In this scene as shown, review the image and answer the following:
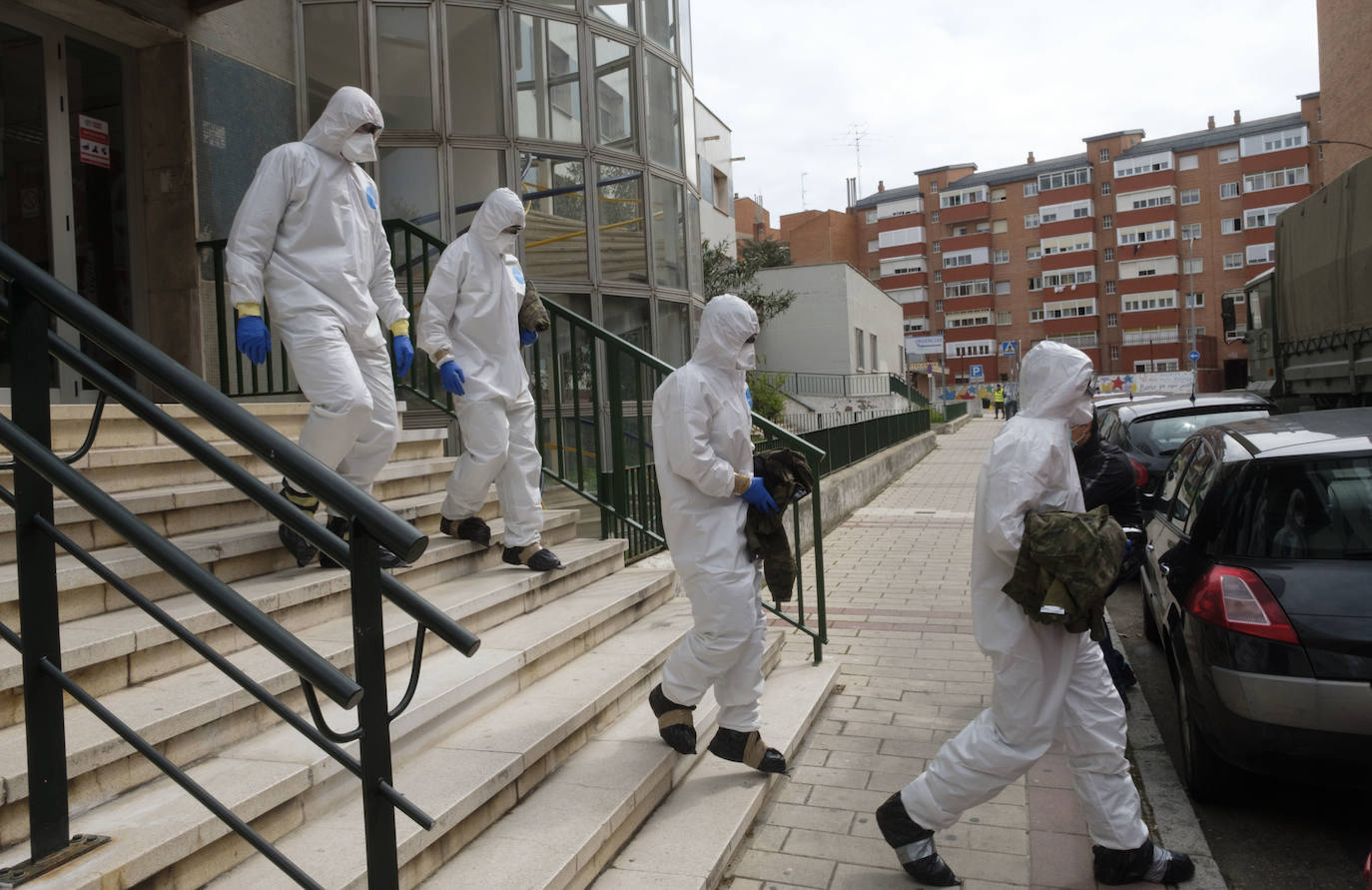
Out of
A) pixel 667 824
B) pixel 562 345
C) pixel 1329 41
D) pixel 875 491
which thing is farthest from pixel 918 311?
pixel 667 824

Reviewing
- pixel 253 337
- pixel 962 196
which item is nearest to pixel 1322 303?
pixel 253 337

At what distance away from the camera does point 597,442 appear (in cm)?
620

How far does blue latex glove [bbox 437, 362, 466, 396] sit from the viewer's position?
15.7 feet

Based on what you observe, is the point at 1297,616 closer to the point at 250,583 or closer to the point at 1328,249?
the point at 250,583

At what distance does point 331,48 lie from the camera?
27.6ft

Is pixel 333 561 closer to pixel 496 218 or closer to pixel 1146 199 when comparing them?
pixel 496 218

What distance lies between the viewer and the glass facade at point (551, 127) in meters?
8.62

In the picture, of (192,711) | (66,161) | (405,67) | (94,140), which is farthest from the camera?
(405,67)

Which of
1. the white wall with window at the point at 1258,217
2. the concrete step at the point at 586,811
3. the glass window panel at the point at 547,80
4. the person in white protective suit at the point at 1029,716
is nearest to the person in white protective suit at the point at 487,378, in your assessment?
the concrete step at the point at 586,811

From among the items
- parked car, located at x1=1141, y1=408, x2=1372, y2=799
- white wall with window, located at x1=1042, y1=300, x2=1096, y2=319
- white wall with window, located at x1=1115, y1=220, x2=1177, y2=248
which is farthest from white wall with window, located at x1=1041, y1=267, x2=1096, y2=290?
parked car, located at x1=1141, y1=408, x2=1372, y2=799

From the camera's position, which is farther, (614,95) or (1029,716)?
(614,95)

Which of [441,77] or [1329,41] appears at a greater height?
[1329,41]

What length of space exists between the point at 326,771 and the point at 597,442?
3566 millimetres

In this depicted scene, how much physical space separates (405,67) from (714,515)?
21.9ft
